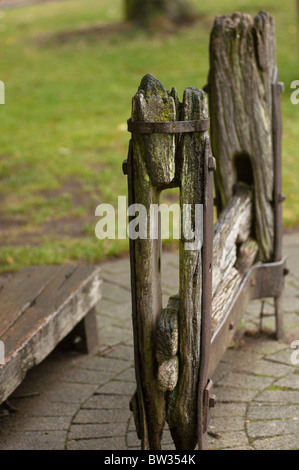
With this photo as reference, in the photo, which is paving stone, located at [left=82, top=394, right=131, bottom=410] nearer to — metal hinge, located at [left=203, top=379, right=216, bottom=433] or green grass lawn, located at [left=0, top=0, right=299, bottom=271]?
metal hinge, located at [left=203, top=379, right=216, bottom=433]

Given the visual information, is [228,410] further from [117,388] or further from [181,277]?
[181,277]

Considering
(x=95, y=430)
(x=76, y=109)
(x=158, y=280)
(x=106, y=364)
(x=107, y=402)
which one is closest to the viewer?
(x=158, y=280)

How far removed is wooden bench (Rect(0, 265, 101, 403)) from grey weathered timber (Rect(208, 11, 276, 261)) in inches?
37.3

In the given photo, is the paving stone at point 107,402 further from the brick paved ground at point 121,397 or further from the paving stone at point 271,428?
the paving stone at point 271,428

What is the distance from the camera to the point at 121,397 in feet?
11.6

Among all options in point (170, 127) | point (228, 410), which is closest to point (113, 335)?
point (228, 410)

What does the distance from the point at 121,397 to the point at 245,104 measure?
5.39 ft

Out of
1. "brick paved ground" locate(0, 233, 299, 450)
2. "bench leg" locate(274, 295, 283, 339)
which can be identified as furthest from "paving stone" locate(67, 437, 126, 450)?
"bench leg" locate(274, 295, 283, 339)

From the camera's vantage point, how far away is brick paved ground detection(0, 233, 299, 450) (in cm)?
316

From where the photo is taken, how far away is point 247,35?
11.5ft

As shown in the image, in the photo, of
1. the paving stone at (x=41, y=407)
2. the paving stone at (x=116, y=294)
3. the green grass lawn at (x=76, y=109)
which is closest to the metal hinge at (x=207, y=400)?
the paving stone at (x=41, y=407)

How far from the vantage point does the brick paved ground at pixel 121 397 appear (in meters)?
3.16

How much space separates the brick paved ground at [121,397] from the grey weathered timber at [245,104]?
2.09ft
